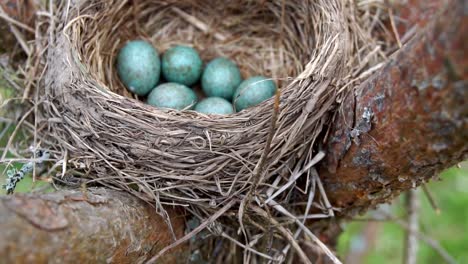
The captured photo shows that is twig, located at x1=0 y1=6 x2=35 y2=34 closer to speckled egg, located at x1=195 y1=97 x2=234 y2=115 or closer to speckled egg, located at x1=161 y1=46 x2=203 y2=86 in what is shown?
speckled egg, located at x1=161 y1=46 x2=203 y2=86

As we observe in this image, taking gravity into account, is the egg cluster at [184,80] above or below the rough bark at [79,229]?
above

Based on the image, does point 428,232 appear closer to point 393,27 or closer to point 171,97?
point 393,27

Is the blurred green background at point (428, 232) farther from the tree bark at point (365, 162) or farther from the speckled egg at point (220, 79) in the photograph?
the tree bark at point (365, 162)

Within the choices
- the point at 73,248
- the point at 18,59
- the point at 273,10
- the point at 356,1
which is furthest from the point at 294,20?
the point at 73,248

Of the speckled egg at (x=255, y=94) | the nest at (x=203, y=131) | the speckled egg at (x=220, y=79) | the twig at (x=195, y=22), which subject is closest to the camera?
the nest at (x=203, y=131)

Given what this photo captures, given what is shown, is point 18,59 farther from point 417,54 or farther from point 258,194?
point 417,54

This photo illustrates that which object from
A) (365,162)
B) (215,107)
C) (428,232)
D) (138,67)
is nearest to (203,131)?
(215,107)

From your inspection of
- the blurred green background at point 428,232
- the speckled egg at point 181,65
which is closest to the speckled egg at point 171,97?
the speckled egg at point 181,65
